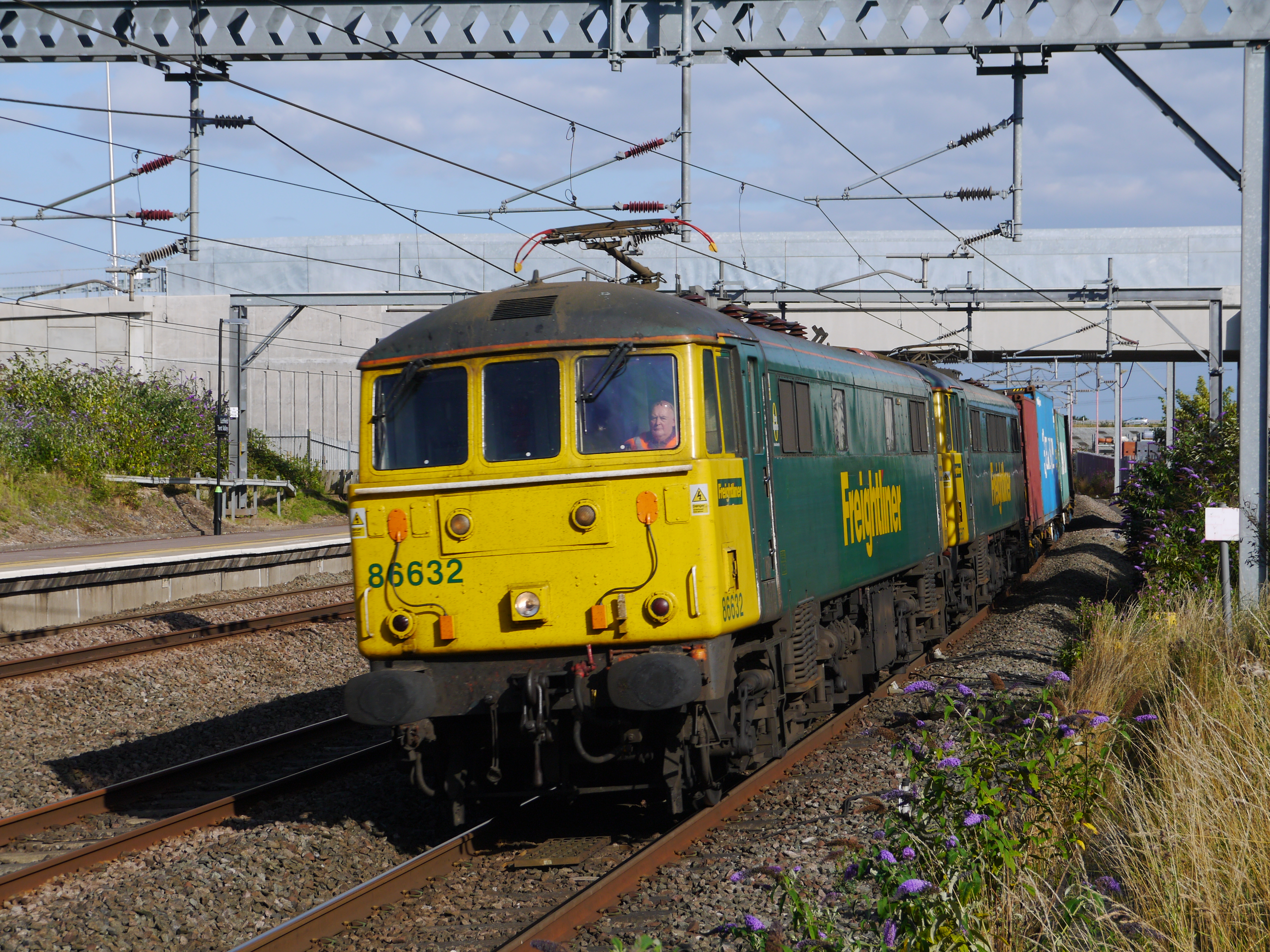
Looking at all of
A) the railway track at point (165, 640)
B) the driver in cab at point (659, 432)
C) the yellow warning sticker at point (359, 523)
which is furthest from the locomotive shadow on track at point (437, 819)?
the railway track at point (165, 640)

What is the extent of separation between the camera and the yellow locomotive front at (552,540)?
23.7 ft

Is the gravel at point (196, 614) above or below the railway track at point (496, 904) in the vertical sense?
above

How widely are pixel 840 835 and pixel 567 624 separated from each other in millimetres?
1934

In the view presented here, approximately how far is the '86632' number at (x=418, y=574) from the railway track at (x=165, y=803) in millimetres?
1957

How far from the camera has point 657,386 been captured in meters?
7.48

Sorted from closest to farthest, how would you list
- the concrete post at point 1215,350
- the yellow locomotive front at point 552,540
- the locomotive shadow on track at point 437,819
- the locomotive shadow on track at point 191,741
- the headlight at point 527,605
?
1. the yellow locomotive front at point 552,540
2. the headlight at point 527,605
3. the locomotive shadow on track at point 437,819
4. the locomotive shadow on track at point 191,741
5. the concrete post at point 1215,350

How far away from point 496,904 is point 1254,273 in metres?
9.87

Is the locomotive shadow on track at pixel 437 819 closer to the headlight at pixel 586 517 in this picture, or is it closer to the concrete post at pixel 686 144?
the headlight at pixel 586 517

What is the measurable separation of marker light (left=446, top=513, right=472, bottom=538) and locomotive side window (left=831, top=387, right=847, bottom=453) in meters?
3.67

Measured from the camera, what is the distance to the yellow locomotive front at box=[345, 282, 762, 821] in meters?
7.22

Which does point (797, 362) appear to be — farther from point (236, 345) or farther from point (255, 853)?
point (236, 345)

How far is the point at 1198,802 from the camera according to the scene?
5.23 metres

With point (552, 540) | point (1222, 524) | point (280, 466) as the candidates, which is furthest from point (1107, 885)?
point (280, 466)

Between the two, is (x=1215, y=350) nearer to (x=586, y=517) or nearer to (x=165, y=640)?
(x=165, y=640)
